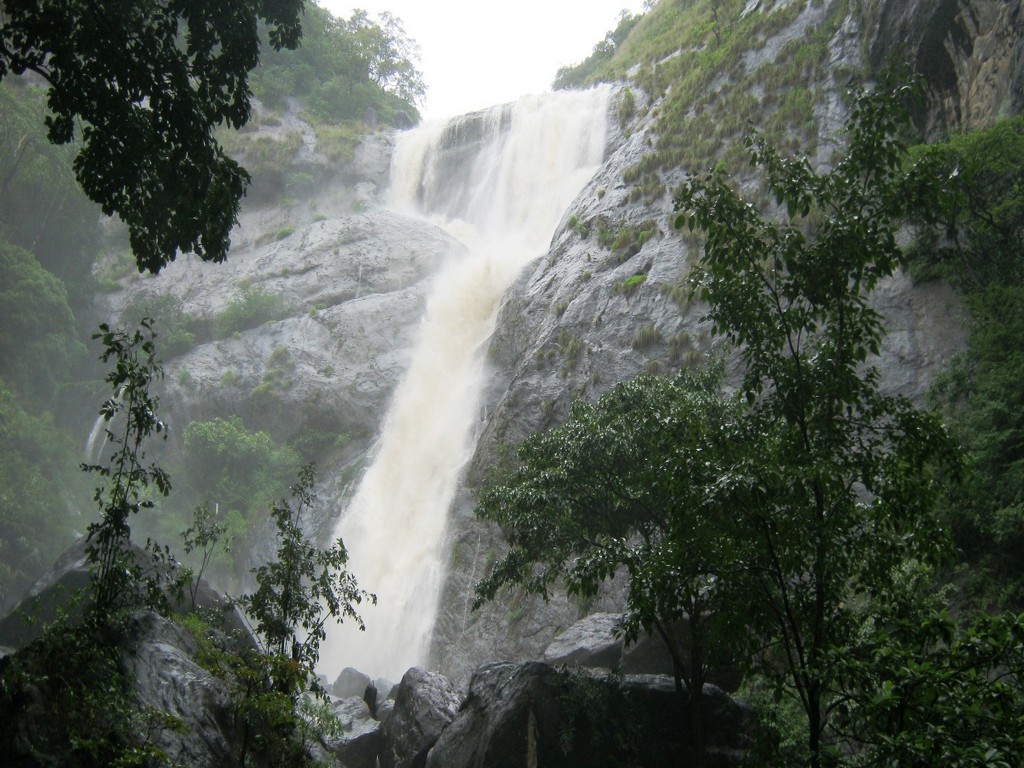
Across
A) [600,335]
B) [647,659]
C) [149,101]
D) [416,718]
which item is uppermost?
[600,335]

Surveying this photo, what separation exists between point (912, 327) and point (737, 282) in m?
11.8

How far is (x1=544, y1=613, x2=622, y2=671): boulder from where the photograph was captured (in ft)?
45.0

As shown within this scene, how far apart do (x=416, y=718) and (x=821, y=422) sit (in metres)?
9.73

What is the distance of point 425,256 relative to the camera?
3638cm

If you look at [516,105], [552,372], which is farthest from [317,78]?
[552,372]

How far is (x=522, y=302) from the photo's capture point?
86.0ft

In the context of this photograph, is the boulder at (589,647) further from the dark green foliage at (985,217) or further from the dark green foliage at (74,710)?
the dark green foliage at (985,217)

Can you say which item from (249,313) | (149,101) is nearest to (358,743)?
(149,101)

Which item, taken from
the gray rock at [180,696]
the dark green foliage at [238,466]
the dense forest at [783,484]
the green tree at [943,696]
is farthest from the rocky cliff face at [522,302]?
the green tree at [943,696]

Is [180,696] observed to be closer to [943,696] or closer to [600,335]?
[943,696]

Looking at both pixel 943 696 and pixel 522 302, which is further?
pixel 522 302

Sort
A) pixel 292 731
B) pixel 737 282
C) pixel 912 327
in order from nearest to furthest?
pixel 737 282 < pixel 292 731 < pixel 912 327

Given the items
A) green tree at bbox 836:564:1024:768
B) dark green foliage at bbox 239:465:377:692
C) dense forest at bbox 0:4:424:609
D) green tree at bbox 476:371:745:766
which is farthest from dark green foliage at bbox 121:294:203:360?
green tree at bbox 836:564:1024:768

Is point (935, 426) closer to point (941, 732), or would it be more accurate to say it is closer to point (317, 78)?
point (941, 732)
